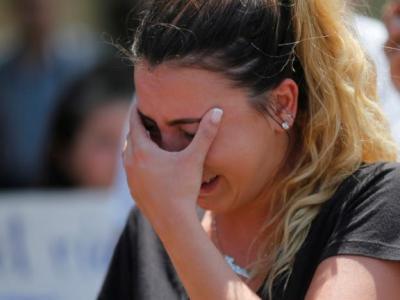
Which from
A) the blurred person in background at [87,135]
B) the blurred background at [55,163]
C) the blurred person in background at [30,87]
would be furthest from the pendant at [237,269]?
the blurred person in background at [30,87]

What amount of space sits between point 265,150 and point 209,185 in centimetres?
15

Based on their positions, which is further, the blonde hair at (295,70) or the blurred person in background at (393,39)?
the blurred person in background at (393,39)

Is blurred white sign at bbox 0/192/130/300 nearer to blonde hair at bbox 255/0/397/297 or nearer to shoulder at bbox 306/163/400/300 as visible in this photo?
blonde hair at bbox 255/0/397/297

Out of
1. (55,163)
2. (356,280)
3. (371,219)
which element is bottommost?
(55,163)

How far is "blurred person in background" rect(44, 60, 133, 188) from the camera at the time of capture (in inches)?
217

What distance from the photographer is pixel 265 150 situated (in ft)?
7.88

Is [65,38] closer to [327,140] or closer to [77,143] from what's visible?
[77,143]

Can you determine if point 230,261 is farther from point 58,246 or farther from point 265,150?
point 58,246

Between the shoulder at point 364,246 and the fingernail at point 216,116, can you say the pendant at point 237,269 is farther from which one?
the fingernail at point 216,116

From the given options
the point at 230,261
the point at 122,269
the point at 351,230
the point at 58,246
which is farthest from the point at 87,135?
the point at 351,230

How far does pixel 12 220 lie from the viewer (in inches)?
218

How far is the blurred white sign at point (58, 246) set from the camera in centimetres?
533

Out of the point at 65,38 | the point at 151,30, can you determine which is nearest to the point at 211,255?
the point at 151,30

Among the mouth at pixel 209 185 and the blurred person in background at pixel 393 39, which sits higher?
the blurred person in background at pixel 393 39
